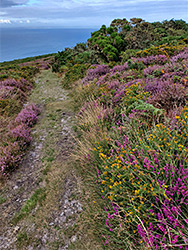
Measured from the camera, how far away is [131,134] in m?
3.82

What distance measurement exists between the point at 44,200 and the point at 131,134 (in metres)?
2.82

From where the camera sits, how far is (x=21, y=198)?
4414 millimetres

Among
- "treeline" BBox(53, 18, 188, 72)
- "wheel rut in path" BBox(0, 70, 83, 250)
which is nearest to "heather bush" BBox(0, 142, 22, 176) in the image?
"wheel rut in path" BBox(0, 70, 83, 250)

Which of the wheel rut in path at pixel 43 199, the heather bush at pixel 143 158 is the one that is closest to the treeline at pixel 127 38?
the heather bush at pixel 143 158

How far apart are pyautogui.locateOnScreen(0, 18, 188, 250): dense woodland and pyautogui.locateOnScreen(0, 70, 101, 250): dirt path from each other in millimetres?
538

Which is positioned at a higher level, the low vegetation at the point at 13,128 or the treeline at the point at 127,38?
the treeline at the point at 127,38

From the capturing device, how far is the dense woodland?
92.4 inches

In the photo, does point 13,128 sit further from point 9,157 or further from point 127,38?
point 127,38

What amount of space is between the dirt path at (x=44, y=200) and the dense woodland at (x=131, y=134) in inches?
21.2

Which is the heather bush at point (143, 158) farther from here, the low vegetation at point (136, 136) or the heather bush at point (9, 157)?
the heather bush at point (9, 157)

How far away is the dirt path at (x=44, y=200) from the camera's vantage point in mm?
3285

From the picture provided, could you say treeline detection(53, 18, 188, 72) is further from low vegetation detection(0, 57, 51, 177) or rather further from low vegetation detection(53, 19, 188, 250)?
low vegetation detection(0, 57, 51, 177)

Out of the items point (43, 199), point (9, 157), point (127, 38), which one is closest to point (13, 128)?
point (9, 157)

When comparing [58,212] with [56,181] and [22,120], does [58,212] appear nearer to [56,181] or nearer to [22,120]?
[56,181]
